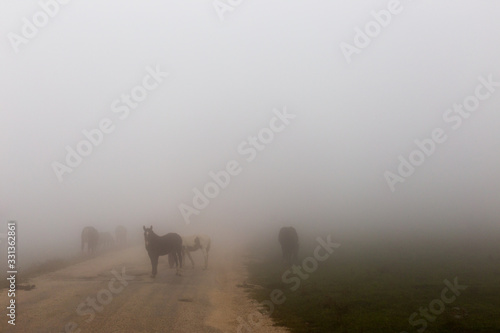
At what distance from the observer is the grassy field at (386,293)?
1435 centimetres

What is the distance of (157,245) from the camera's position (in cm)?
2419

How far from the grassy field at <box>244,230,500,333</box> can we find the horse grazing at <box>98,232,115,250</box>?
19358 millimetres

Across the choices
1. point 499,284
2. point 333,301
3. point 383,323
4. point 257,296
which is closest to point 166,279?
point 257,296

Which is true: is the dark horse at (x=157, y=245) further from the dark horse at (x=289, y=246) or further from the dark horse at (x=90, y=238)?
the dark horse at (x=90, y=238)

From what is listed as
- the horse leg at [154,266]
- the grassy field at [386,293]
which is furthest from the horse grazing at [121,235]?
the horse leg at [154,266]

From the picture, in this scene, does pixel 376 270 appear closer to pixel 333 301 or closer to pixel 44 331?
pixel 333 301

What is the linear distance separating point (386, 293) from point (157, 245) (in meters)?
12.6

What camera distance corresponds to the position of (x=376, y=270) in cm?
2756

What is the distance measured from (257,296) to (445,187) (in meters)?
162

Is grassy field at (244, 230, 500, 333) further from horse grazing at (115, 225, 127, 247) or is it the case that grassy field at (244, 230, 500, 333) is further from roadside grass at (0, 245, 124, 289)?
horse grazing at (115, 225, 127, 247)

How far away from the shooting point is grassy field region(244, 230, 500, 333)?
47.1 feet

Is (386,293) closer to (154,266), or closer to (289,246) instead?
(154,266)

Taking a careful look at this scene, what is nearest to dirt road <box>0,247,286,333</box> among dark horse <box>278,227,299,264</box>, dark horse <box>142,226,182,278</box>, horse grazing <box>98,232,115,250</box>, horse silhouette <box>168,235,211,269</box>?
dark horse <box>142,226,182,278</box>

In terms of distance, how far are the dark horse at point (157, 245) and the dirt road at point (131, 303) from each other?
3.75 ft
